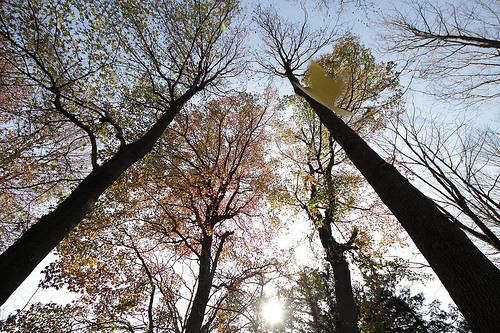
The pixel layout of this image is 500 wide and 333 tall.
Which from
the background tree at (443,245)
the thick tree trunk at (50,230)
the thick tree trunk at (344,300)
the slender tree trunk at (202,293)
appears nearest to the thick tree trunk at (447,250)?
the background tree at (443,245)

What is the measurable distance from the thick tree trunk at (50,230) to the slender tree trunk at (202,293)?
3.74m

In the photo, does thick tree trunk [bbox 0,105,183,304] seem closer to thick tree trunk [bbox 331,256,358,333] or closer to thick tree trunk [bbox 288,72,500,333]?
thick tree trunk [bbox 288,72,500,333]

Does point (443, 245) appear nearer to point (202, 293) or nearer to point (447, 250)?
point (447, 250)

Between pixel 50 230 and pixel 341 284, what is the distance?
24.3 feet

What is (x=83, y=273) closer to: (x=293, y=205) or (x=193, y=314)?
(x=193, y=314)

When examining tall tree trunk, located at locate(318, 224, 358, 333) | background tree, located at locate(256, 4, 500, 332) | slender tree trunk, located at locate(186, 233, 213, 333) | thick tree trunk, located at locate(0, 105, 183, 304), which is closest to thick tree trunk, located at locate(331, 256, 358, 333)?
tall tree trunk, located at locate(318, 224, 358, 333)

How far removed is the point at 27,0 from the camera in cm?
426

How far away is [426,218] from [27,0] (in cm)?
787

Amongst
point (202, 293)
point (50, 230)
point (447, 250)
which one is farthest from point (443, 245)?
point (202, 293)

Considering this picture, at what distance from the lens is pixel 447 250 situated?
71.4 inches

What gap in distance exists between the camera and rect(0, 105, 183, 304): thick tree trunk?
228 centimetres

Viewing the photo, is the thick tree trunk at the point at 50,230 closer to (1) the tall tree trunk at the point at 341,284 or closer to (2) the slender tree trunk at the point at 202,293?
(2) the slender tree trunk at the point at 202,293

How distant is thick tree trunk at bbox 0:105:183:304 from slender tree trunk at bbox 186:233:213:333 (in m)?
3.74

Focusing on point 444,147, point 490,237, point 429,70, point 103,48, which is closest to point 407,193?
point 490,237
